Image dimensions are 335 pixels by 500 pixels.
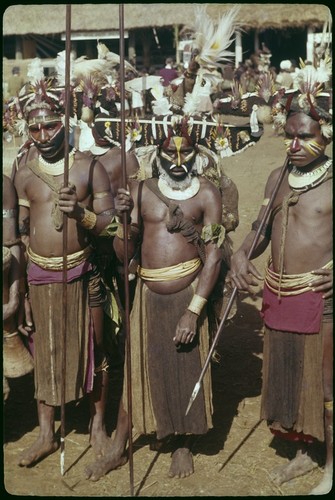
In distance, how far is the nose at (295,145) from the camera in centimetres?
457

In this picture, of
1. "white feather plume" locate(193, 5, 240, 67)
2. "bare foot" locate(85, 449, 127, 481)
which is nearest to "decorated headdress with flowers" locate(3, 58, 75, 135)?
"white feather plume" locate(193, 5, 240, 67)

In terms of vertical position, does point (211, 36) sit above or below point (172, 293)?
above

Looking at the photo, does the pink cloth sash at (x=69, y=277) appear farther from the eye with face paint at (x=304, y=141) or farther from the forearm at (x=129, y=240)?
the eye with face paint at (x=304, y=141)

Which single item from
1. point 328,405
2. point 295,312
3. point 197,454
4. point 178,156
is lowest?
point 197,454

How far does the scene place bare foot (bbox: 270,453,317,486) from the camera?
195 inches

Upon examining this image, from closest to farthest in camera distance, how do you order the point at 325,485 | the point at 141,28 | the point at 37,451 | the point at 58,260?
the point at 325,485 < the point at 58,260 < the point at 37,451 < the point at 141,28

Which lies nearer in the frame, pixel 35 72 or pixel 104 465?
pixel 104 465

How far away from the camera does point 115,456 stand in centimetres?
516

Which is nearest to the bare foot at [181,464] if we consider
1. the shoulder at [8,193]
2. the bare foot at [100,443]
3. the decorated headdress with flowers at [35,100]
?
the bare foot at [100,443]

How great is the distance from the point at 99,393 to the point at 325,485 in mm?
1711

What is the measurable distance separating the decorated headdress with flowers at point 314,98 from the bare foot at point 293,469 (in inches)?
85.2

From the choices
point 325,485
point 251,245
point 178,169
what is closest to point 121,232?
point 178,169

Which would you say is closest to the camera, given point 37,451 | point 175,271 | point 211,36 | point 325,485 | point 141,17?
point 325,485

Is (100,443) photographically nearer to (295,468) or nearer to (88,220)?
(295,468)
